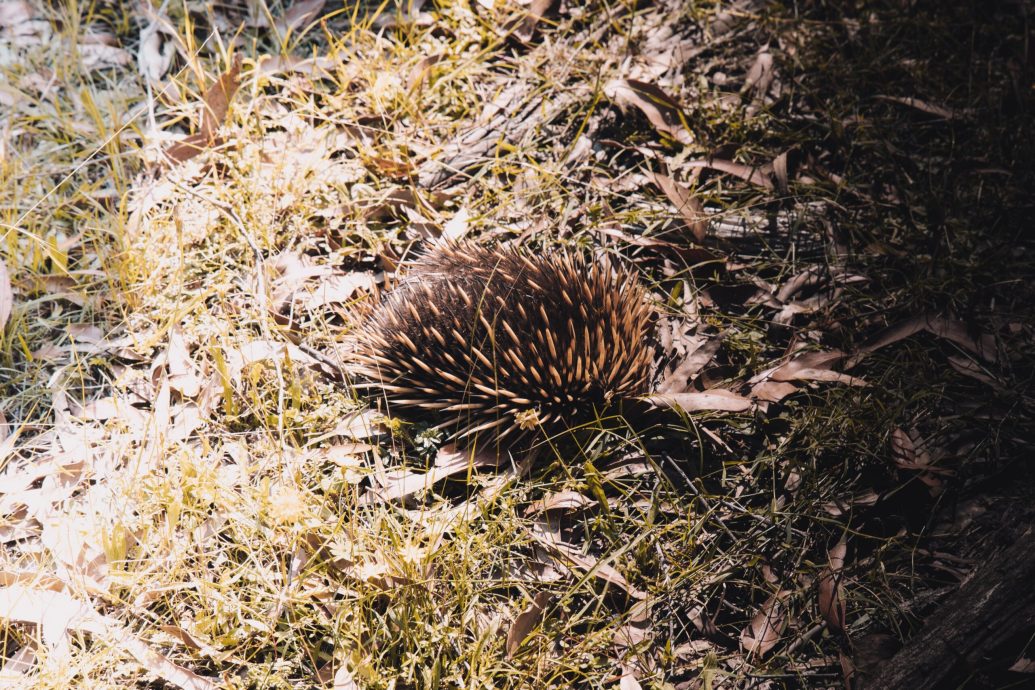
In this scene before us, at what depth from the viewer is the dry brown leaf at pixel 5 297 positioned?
2.37m

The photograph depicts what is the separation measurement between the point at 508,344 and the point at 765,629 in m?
0.93

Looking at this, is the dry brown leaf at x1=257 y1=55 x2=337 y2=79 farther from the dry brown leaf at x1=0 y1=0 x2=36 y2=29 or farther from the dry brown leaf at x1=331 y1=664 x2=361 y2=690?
the dry brown leaf at x1=331 y1=664 x2=361 y2=690

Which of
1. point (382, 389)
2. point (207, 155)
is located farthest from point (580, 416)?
point (207, 155)

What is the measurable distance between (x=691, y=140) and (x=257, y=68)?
5.36ft

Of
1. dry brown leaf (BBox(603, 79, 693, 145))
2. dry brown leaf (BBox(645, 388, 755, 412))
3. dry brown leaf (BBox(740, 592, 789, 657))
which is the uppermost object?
dry brown leaf (BBox(603, 79, 693, 145))

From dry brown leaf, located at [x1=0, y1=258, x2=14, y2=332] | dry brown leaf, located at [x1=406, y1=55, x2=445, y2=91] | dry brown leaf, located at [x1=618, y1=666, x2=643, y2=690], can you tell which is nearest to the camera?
dry brown leaf, located at [x1=618, y1=666, x2=643, y2=690]

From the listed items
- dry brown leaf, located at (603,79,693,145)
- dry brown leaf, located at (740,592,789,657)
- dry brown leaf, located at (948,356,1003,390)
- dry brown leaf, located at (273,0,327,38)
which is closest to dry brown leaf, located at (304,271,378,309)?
dry brown leaf, located at (603,79,693,145)

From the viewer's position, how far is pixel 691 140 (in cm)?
269

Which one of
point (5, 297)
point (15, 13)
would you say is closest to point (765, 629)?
point (5, 297)

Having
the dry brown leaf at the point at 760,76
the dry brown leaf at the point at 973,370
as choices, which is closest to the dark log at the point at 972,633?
the dry brown leaf at the point at 973,370

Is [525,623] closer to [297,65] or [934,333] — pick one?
[934,333]

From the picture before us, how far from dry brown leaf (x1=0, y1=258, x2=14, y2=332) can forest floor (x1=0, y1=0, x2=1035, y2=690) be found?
12 mm

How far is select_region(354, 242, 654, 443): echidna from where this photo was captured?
2.00 meters

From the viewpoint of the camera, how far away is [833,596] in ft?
5.75
